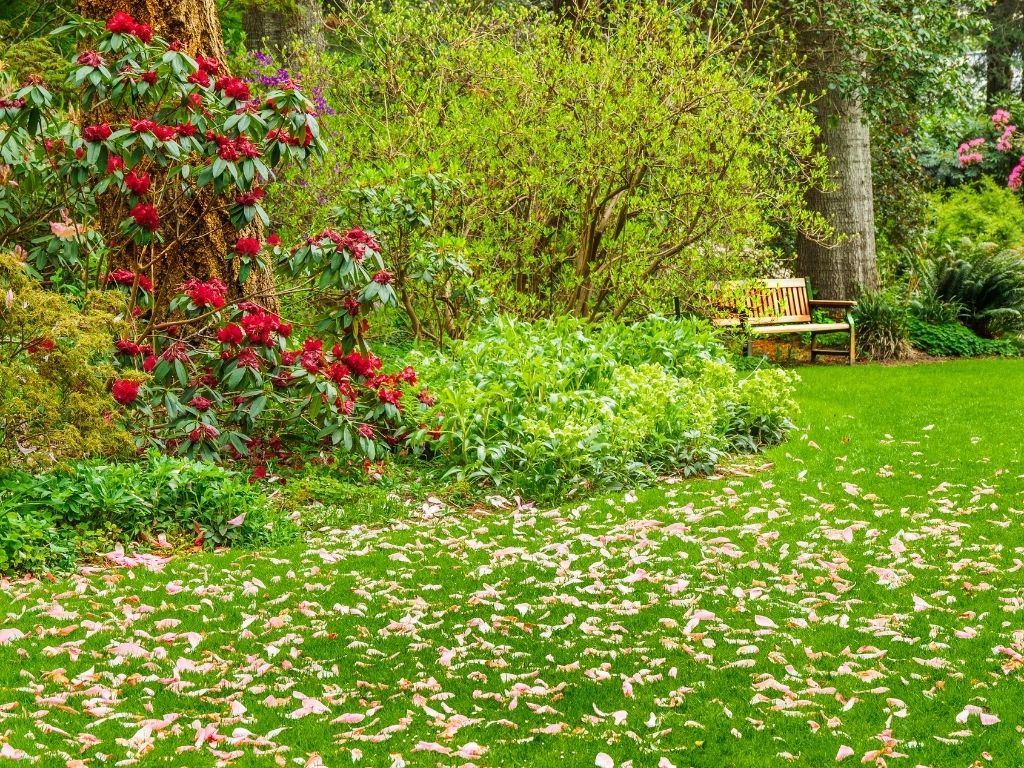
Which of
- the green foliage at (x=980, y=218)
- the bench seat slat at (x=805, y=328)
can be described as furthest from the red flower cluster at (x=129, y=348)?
the green foliage at (x=980, y=218)

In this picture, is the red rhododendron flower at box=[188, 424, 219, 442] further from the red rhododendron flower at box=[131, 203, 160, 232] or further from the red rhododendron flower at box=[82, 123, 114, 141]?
the red rhododendron flower at box=[82, 123, 114, 141]

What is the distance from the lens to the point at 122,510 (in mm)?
5270

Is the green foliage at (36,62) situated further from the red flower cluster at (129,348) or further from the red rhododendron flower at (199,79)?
the red flower cluster at (129,348)

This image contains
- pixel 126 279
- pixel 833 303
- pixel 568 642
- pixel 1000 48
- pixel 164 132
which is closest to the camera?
pixel 568 642

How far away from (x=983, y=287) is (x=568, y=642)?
36.3ft

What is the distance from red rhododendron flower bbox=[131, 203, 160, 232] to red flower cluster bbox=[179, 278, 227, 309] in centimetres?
39

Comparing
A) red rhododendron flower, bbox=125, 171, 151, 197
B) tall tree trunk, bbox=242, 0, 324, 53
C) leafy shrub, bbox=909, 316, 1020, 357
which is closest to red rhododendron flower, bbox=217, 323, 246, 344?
red rhododendron flower, bbox=125, 171, 151, 197

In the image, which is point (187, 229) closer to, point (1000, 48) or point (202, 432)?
point (202, 432)

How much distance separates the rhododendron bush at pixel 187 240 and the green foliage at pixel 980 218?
10740 millimetres

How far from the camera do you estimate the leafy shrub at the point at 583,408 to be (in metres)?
6.52

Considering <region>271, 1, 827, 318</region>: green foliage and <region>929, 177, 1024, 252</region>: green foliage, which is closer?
<region>271, 1, 827, 318</region>: green foliage

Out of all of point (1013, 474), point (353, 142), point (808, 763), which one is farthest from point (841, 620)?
point (353, 142)

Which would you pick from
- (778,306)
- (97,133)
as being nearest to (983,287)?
(778,306)

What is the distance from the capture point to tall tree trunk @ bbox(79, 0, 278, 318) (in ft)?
22.6
